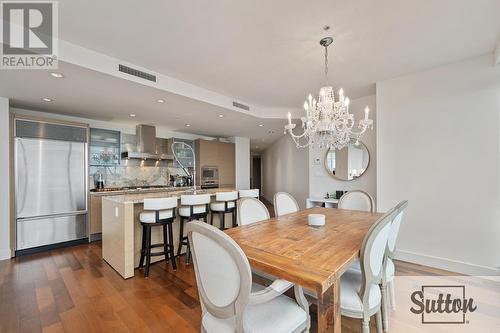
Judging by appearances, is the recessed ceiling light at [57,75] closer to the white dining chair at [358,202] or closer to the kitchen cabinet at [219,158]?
the kitchen cabinet at [219,158]

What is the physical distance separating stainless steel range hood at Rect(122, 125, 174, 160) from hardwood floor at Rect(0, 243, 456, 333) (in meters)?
2.44

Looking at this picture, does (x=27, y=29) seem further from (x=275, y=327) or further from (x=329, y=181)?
(x=329, y=181)

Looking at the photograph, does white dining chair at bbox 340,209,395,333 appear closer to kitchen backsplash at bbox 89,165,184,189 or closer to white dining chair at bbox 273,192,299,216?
white dining chair at bbox 273,192,299,216

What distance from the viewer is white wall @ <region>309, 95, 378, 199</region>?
3.70m

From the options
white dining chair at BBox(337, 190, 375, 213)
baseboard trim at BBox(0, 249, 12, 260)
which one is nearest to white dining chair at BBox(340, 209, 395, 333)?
white dining chair at BBox(337, 190, 375, 213)

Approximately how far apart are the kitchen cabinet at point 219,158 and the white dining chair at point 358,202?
3977 mm

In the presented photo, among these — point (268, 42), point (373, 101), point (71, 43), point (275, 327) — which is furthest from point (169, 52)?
point (373, 101)

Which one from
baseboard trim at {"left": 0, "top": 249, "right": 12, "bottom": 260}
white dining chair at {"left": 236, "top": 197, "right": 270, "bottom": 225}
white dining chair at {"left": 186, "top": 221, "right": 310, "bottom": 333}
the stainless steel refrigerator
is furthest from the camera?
the stainless steel refrigerator

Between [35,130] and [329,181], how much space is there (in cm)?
536

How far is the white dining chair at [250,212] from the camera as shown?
2060 mm

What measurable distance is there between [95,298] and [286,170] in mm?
5475

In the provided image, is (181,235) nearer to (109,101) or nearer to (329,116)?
(109,101)

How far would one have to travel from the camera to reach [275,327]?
3.43 feet

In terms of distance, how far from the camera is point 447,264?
8.70 feet
